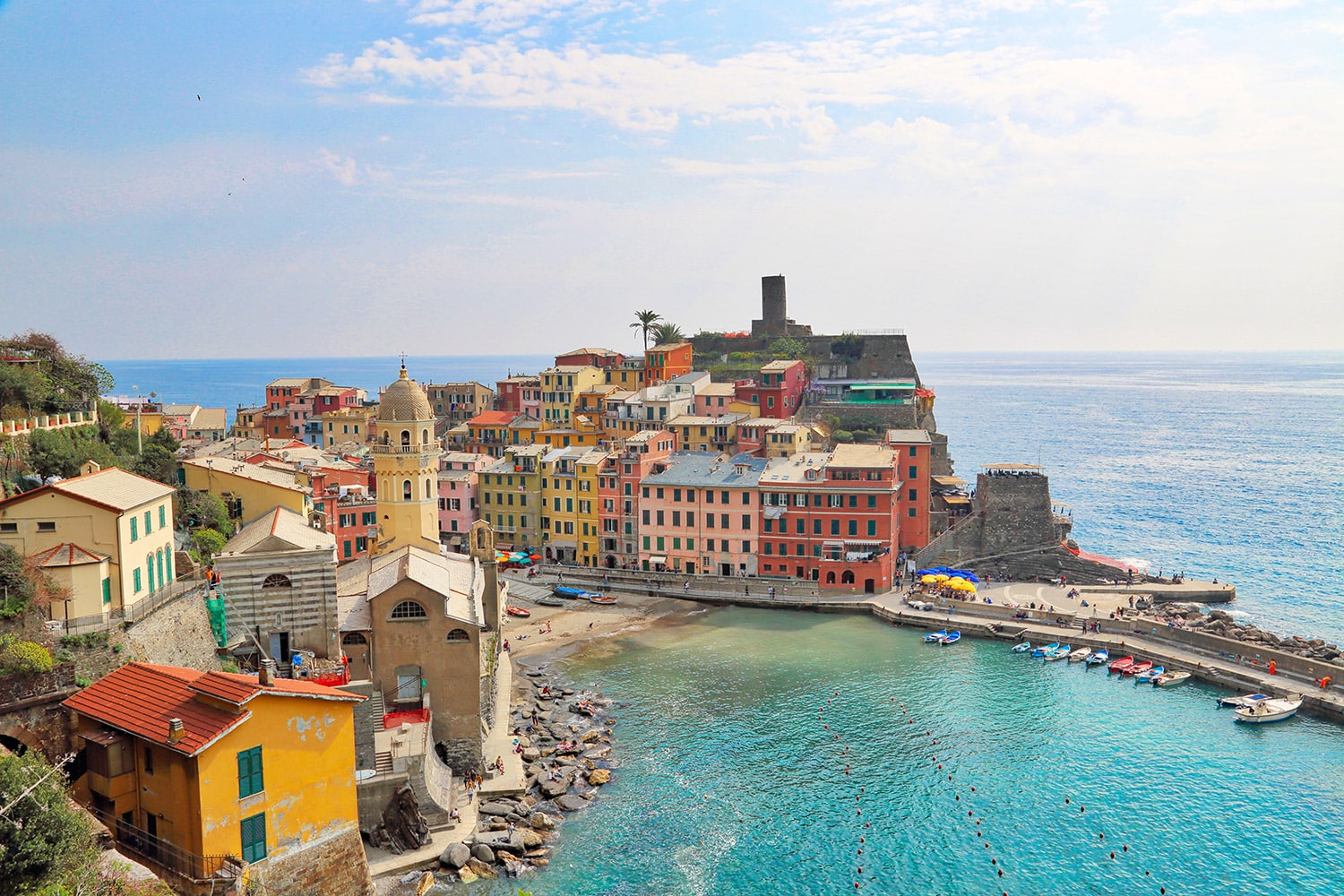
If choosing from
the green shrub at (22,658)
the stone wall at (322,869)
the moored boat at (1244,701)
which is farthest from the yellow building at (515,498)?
the green shrub at (22,658)

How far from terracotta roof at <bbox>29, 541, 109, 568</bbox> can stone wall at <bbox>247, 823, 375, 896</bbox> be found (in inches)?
437

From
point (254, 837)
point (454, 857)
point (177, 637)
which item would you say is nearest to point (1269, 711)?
point (454, 857)

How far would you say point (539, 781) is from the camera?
37250 mm

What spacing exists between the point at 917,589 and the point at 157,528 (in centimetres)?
4640

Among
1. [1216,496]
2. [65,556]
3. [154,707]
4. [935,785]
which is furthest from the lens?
[1216,496]

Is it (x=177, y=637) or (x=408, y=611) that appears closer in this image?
(x=177, y=637)

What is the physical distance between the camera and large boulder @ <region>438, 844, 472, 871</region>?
30.6m

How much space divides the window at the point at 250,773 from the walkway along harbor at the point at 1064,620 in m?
43.2

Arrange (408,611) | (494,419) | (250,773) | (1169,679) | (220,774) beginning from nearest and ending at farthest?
(220,774) → (250,773) → (408,611) → (1169,679) → (494,419)

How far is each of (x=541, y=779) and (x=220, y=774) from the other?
16416 mm

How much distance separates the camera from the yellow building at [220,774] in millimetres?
22641

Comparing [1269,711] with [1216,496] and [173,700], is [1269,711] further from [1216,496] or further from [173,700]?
[1216,496]

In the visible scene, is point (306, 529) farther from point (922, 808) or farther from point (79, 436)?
point (922, 808)

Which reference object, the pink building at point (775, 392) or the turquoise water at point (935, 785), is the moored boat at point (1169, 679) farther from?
the pink building at point (775, 392)
